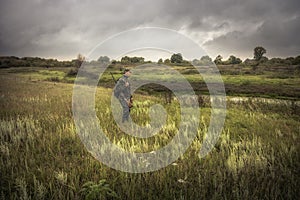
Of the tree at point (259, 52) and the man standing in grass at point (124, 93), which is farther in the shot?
the tree at point (259, 52)

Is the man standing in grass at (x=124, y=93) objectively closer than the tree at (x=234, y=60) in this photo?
Yes

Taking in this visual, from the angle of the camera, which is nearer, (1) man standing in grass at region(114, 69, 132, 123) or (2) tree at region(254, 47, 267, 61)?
(1) man standing in grass at region(114, 69, 132, 123)

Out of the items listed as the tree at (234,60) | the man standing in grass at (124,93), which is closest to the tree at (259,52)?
the tree at (234,60)

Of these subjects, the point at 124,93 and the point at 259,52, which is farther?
the point at 259,52

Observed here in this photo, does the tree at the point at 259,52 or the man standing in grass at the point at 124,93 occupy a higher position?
the tree at the point at 259,52

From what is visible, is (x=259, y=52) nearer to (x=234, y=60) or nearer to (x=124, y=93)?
(x=234, y=60)

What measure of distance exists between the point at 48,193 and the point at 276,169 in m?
3.72

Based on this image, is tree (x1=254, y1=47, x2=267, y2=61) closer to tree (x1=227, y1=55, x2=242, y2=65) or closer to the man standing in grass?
tree (x1=227, y1=55, x2=242, y2=65)

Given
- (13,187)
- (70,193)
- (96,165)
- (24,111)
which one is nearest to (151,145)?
(96,165)

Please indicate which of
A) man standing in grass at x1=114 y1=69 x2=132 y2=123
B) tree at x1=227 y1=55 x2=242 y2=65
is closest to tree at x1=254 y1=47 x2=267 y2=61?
tree at x1=227 y1=55 x2=242 y2=65

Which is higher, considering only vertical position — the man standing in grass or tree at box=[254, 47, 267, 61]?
tree at box=[254, 47, 267, 61]

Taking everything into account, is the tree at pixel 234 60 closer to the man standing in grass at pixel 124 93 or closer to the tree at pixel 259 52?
the tree at pixel 259 52

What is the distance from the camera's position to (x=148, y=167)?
4156 mm

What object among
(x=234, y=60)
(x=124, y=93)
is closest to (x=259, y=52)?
(x=234, y=60)
